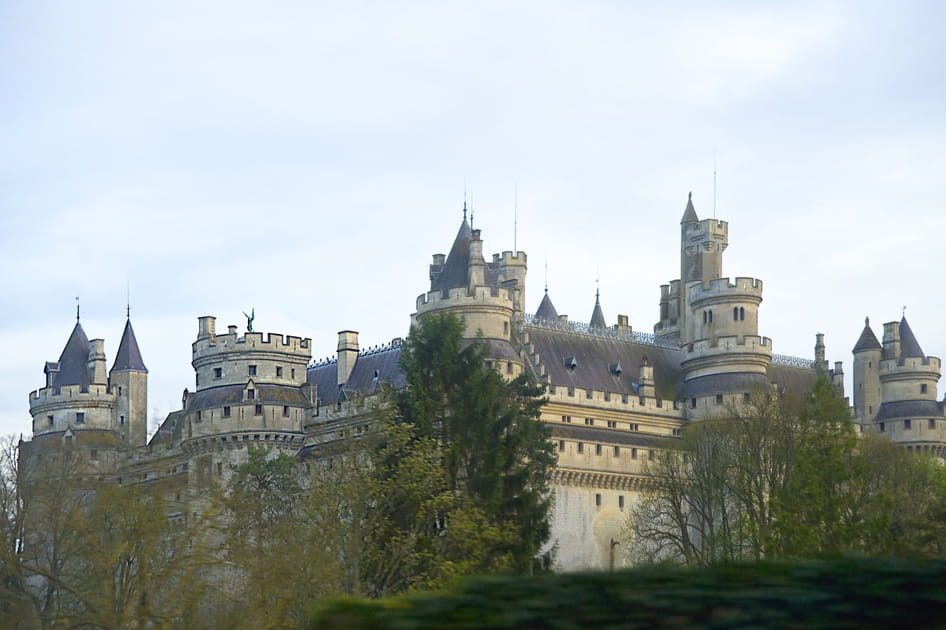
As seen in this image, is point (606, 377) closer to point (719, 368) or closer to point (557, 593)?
point (719, 368)

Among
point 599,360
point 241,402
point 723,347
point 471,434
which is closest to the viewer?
point 471,434

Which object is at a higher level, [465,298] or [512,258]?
[512,258]

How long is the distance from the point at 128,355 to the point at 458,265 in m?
26.3

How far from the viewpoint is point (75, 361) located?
92.1m

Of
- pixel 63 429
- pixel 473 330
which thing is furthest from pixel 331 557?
pixel 63 429

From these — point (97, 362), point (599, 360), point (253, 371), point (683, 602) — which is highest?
point (97, 362)

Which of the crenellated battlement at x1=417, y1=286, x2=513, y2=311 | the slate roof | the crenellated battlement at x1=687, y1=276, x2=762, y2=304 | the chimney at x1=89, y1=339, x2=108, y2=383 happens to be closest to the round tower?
the crenellated battlement at x1=687, y1=276, x2=762, y2=304

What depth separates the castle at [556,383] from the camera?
2948 inches

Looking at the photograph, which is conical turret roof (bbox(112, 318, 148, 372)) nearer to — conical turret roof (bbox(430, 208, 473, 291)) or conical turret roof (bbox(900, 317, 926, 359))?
conical turret roof (bbox(430, 208, 473, 291))

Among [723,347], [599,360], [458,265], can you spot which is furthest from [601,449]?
[458,265]

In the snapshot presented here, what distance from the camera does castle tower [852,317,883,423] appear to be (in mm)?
91625

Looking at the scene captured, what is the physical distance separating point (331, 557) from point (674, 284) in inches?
2278

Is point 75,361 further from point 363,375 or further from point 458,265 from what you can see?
point 458,265

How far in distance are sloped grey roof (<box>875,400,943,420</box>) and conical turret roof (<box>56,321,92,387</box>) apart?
4217cm
